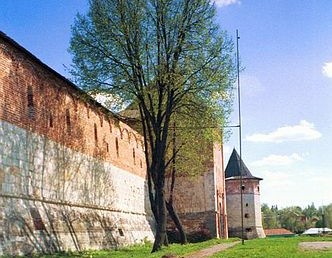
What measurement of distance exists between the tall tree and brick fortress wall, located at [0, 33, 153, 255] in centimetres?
169

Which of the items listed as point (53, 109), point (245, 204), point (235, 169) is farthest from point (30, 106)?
point (235, 169)

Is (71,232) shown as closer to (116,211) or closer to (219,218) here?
(116,211)

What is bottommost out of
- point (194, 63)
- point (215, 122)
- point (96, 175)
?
point (96, 175)

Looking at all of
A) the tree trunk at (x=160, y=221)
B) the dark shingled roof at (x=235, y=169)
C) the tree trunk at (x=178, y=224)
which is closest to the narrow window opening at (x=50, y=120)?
the tree trunk at (x=160, y=221)

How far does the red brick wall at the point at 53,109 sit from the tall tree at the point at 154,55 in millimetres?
1517

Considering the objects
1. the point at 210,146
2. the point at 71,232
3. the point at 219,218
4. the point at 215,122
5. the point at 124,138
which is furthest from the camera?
the point at 219,218

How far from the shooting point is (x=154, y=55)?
20.8 metres

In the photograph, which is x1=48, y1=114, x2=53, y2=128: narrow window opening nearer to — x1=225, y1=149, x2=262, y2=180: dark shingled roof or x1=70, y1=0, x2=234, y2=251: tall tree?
x1=70, y1=0, x2=234, y2=251: tall tree

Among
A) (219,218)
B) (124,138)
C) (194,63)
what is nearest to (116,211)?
(124,138)

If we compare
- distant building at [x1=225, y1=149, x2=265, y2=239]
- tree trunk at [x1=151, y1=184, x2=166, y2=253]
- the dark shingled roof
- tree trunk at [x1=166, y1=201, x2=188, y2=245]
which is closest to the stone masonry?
tree trunk at [x1=166, y1=201, x2=188, y2=245]

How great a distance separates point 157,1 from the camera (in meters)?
20.6

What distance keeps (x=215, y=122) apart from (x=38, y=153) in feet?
26.0

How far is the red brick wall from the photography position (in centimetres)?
1542

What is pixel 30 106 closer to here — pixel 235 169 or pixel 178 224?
pixel 178 224
